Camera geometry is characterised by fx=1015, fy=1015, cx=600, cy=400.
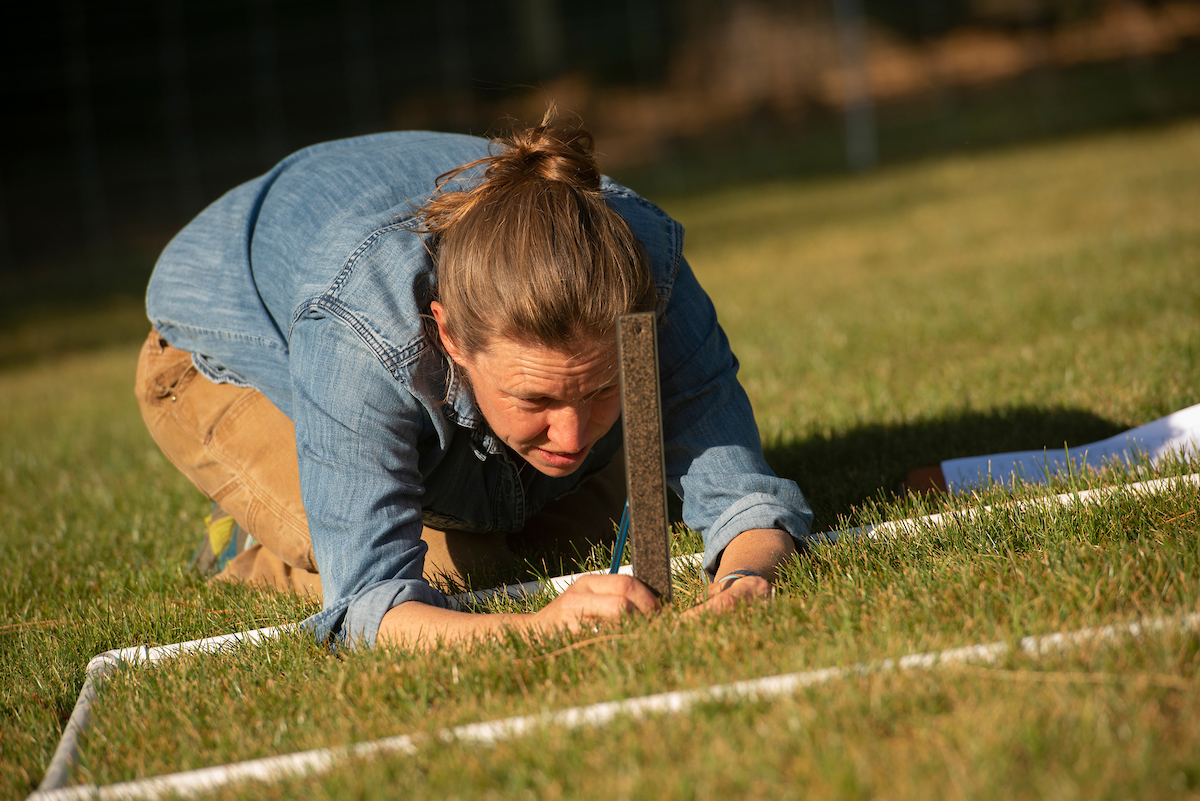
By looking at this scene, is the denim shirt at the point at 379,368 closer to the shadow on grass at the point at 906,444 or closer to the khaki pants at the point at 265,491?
the khaki pants at the point at 265,491

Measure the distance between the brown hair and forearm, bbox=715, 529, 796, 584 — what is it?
650 mm

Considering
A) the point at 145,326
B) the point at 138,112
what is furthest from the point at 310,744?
the point at 138,112

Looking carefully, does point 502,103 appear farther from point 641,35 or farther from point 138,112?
point 138,112

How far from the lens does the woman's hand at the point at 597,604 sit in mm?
2240

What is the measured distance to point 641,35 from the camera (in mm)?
19688

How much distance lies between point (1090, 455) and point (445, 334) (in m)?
2.26

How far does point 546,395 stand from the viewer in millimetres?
2266

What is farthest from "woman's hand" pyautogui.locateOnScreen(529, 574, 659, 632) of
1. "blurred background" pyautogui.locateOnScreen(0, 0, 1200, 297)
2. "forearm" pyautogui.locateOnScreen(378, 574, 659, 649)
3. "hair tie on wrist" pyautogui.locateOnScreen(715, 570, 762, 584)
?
"blurred background" pyautogui.locateOnScreen(0, 0, 1200, 297)

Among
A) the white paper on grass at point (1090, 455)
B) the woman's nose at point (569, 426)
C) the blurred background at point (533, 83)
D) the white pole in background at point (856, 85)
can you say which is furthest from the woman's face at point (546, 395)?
the white pole in background at point (856, 85)

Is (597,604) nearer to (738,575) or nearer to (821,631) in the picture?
(738,575)

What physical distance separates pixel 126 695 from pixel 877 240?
29.8ft

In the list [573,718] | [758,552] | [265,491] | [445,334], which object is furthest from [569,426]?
[265,491]

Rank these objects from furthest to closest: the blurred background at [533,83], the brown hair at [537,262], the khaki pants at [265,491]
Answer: the blurred background at [533,83] → the khaki pants at [265,491] → the brown hair at [537,262]

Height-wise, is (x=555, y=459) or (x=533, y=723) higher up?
(x=555, y=459)
